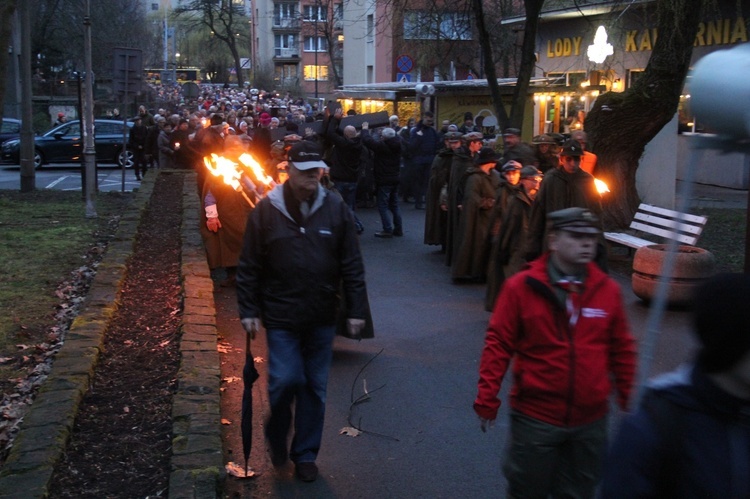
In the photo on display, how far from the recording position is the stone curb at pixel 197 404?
505 cm

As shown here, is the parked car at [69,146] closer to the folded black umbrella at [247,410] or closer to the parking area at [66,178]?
the parking area at [66,178]

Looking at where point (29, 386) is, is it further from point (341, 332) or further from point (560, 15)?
point (560, 15)

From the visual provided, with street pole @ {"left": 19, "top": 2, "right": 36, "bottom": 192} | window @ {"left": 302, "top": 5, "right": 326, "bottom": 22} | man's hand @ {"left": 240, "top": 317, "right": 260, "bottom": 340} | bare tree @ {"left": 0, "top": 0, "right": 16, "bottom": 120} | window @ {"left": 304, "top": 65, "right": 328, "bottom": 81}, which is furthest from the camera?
window @ {"left": 304, "top": 65, "right": 328, "bottom": 81}

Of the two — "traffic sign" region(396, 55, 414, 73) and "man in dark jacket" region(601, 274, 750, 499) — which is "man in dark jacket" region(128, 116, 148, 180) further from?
"man in dark jacket" region(601, 274, 750, 499)

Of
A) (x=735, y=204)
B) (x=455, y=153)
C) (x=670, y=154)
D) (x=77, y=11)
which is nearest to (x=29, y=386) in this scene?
(x=455, y=153)

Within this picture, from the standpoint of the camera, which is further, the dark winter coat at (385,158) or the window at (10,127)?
the window at (10,127)

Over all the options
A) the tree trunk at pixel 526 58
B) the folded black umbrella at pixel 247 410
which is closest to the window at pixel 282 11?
the tree trunk at pixel 526 58

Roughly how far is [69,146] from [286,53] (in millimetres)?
73697

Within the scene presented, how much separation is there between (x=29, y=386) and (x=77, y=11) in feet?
151

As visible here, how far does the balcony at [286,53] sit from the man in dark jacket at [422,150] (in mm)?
83533

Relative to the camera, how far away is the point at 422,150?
19750 millimetres

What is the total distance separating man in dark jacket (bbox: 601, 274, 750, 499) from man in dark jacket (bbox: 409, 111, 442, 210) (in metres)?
17.2

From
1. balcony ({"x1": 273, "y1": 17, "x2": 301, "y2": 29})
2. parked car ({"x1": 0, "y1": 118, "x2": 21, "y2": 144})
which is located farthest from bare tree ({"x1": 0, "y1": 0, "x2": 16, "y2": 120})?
balcony ({"x1": 273, "y1": 17, "x2": 301, "y2": 29})

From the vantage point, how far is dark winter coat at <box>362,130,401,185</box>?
16.1m
